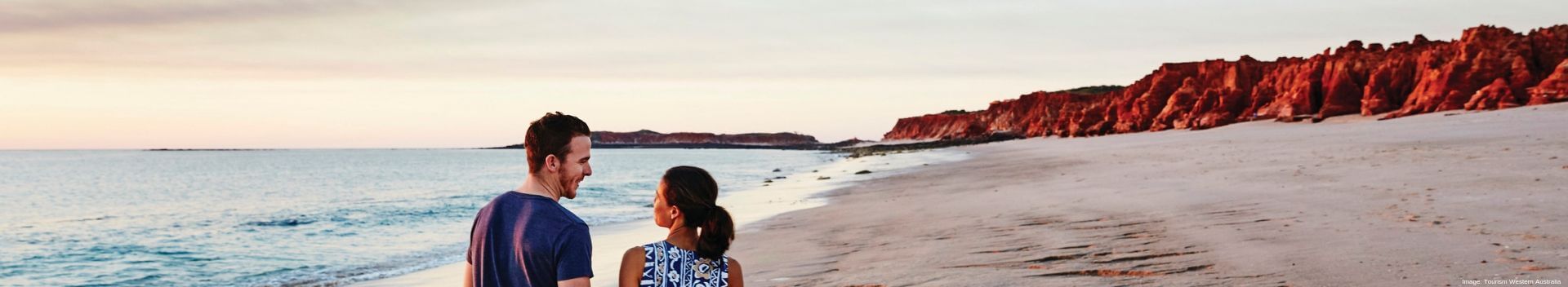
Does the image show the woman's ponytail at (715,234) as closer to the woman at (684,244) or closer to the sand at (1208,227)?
the woman at (684,244)

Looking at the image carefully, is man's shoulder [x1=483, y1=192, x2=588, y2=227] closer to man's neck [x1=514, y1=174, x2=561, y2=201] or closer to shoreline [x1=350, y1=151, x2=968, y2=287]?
man's neck [x1=514, y1=174, x2=561, y2=201]

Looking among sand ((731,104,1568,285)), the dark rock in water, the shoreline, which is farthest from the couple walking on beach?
the dark rock in water

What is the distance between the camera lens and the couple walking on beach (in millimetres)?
2586

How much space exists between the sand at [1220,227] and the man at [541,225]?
463 cm

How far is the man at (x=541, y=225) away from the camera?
2.58m

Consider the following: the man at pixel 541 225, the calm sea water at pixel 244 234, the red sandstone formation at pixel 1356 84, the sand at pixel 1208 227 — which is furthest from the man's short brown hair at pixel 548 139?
the red sandstone formation at pixel 1356 84

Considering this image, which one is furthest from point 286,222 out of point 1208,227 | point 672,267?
point 672,267

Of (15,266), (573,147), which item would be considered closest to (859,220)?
(573,147)

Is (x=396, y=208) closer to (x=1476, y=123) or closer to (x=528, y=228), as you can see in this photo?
(x=528, y=228)

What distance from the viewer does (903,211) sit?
1445 centimetres

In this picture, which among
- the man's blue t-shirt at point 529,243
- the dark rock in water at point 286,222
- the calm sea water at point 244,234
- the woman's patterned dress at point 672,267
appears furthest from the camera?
the dark rock in water at point 286,222

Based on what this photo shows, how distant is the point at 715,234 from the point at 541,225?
1.93ft

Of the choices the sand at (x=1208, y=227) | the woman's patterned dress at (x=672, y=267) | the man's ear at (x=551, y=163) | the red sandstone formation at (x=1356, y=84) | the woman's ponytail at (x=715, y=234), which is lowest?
the sand at (x=1208, y=227)

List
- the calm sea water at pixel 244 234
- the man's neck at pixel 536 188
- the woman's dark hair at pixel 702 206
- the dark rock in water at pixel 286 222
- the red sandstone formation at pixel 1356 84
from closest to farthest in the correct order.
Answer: the man's neck at pixel 536 188 < the woman's dark hair at pixel 702 206 < the calm sea water at pixel 244 234 < the dark rock in water at pixel 286 222 < the red sandstone formation at pixel 1356 84
